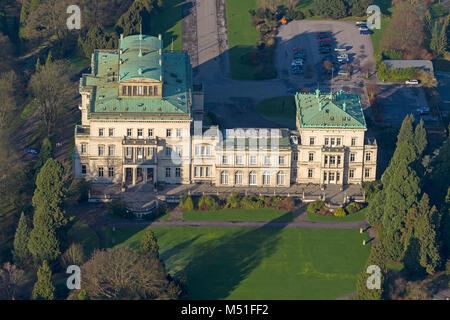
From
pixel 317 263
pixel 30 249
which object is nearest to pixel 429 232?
pixel 317 263

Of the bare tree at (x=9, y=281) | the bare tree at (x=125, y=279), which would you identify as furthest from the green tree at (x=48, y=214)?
the bare tree at (x=125, y=279)

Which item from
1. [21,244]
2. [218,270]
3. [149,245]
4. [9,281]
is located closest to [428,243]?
[218,270]

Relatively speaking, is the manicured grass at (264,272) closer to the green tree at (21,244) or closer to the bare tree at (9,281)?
the green tree at (21,244)

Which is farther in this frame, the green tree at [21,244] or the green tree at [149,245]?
the green tree at [21,244]

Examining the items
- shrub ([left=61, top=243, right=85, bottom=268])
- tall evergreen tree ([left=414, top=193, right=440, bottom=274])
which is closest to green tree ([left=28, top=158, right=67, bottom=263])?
shrub ([left=61, top=243, right=85, bottom=268])

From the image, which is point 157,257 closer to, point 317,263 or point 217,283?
point 217,283
